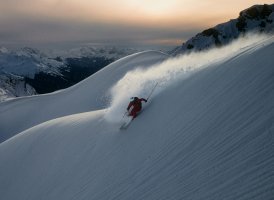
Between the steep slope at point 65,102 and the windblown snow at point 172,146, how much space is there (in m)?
23.0

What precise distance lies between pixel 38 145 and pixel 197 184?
1187 centimetres

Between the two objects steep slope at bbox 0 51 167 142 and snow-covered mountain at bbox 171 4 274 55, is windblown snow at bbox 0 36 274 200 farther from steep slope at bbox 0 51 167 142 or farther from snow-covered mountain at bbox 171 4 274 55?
snow-covered mountain at bbox 171 4 274 55

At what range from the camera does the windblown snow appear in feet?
21.0

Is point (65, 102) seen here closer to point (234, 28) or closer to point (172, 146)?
point (172, 146)

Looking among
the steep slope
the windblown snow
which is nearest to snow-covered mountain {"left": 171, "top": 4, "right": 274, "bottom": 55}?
the steep slope

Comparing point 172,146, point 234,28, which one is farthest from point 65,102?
point 234,28

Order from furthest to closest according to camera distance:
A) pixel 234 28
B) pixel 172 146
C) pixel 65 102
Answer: pixel 234 28 → pixel 65 102 → pixel 172 146

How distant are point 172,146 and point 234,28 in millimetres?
108108

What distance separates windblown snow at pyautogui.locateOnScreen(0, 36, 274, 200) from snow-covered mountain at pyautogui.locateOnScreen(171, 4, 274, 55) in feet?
302

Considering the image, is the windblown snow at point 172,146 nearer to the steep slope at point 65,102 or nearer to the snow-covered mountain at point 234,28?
the steep slope at point 65,102

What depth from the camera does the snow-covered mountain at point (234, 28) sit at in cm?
10600

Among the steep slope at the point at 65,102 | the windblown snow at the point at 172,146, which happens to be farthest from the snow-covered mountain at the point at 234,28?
the windblown snow at the point at 172,146

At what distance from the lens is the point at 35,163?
15.5 meters

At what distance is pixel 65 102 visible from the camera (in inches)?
1810
